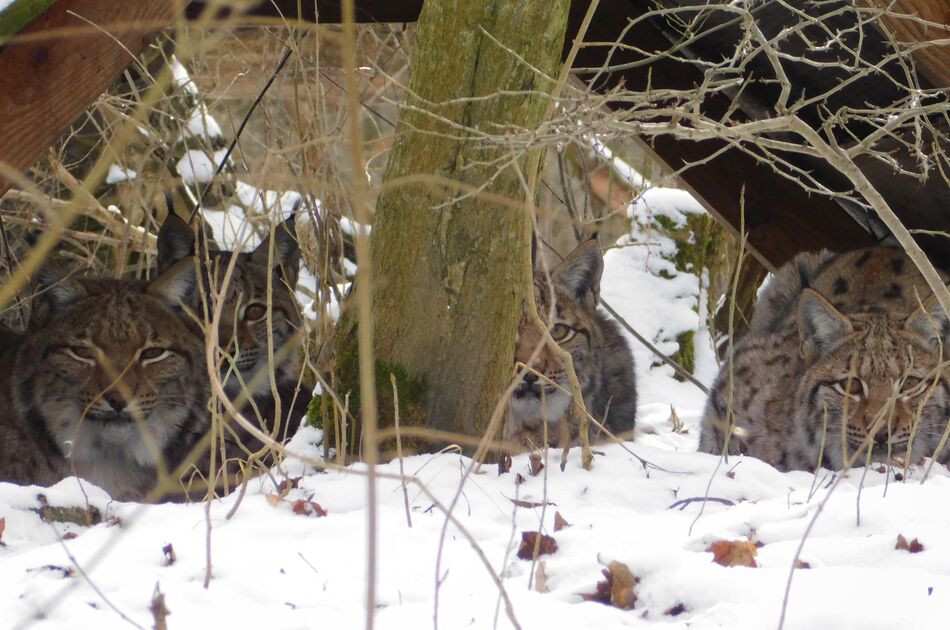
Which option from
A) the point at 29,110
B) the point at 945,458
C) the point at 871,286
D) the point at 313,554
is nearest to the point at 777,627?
the point at 313,554

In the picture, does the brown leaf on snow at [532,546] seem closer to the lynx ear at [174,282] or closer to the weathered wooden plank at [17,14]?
the weathered wooden plank at [17,14]

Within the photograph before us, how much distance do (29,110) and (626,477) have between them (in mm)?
2182

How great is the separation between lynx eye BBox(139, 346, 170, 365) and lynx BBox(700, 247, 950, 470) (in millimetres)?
2360

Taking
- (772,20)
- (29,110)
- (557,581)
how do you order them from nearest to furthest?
(557,581) < (29,110) < (772,20)

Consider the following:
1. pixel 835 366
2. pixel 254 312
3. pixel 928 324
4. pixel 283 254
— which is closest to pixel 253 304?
pixel 254 312

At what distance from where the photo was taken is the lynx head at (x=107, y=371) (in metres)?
4.68

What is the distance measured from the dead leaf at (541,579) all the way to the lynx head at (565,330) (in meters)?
2.49

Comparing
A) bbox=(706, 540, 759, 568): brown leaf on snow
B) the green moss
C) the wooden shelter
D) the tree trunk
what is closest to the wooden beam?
the wooden shelter

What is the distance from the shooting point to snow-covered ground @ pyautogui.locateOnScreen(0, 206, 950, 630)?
2316 mm

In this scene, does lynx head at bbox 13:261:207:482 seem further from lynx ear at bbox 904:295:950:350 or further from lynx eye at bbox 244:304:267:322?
lynx ear at bbox 904:295:950:350

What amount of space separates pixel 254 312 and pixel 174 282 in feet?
2.16

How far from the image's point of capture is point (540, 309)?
546 cm

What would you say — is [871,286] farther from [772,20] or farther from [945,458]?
[772,20]

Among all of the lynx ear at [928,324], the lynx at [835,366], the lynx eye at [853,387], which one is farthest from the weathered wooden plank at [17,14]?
the lynx ear at [928,324]
